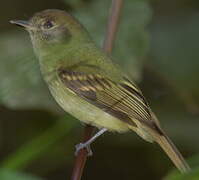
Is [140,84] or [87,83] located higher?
[87,83]

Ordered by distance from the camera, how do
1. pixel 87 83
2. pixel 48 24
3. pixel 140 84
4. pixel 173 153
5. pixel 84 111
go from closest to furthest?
1. pixel 173 153
2. pixel 84 111
3. pixel 87 83
4. pixel 48 24
5. pixel 140 84

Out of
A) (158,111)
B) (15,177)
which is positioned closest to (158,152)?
(158,111)

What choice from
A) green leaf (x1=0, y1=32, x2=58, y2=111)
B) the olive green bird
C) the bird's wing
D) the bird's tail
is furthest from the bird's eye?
the bird's tail

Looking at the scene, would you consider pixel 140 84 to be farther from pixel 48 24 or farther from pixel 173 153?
pixel 173 153

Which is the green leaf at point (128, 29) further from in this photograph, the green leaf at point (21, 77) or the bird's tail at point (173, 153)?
the bird's tail at point (173, 153)

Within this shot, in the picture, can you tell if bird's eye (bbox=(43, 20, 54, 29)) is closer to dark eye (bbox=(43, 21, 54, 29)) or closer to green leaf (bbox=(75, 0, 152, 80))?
dark eye (bbox=(43, 21, 54, 29))

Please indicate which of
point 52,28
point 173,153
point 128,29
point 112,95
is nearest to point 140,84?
point 128,29

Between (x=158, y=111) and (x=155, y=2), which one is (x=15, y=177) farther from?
(x=155, y=2)

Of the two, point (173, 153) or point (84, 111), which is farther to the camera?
point (84, 111)
